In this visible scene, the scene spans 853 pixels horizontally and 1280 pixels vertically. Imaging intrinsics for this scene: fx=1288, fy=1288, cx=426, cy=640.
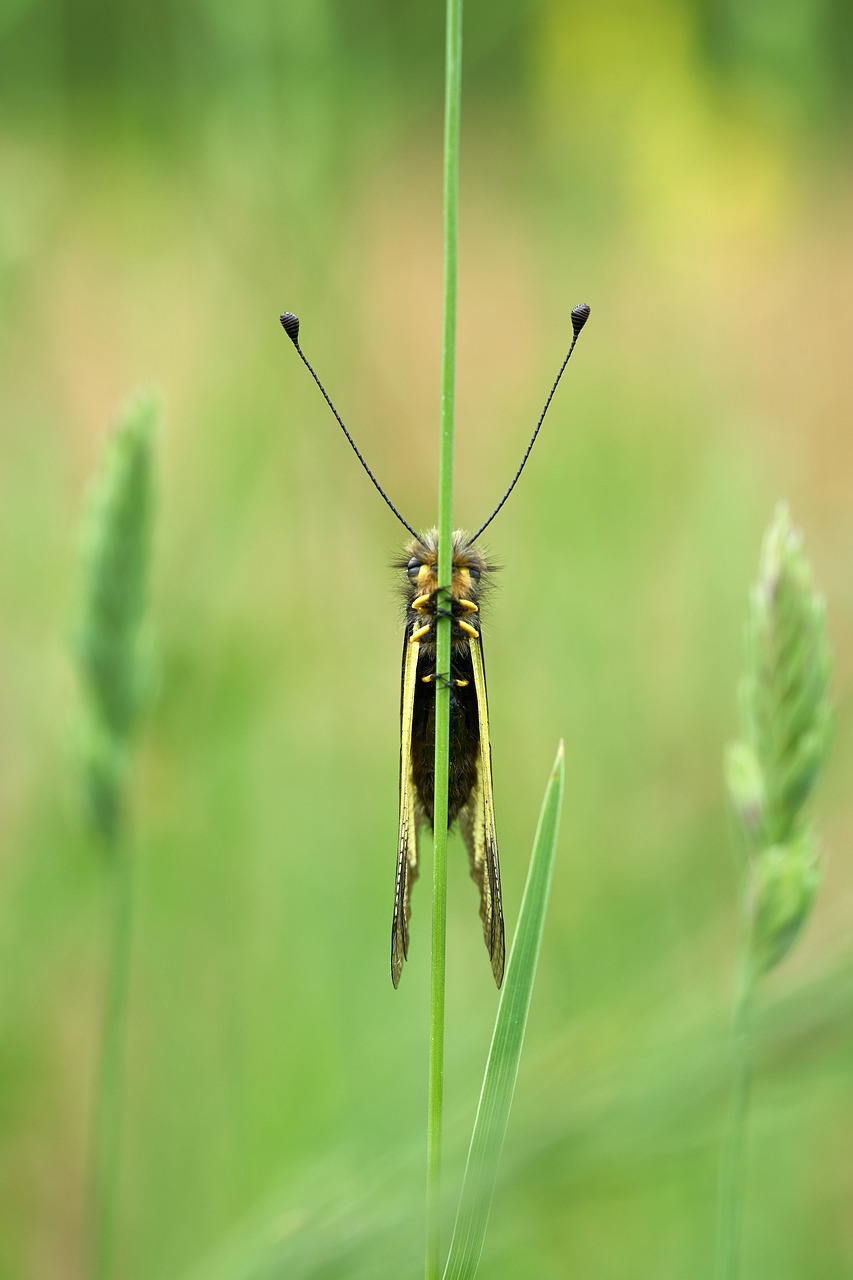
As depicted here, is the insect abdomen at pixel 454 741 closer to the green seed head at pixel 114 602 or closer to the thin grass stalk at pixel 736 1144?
the green seed head at pixel 114 602

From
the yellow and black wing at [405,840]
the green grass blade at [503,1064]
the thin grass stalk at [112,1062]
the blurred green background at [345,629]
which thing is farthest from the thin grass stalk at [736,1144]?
the thin grass stalk at [112,1062]

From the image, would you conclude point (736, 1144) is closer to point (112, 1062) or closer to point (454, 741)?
point (454, 741)

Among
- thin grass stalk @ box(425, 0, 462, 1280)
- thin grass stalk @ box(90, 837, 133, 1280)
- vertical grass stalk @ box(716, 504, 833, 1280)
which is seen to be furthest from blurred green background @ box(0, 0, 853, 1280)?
thin grass stalk @ box(425, 0, 462, 1280)

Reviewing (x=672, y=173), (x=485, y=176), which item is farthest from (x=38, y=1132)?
(x=485, y=176)

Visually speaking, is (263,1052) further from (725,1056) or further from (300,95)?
(725,1056)

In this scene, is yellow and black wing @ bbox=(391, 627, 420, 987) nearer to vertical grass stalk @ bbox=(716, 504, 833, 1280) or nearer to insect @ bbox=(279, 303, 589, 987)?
insect @ bbox=(279, 303, 589, 987)

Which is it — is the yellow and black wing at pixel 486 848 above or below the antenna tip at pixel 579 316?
below
